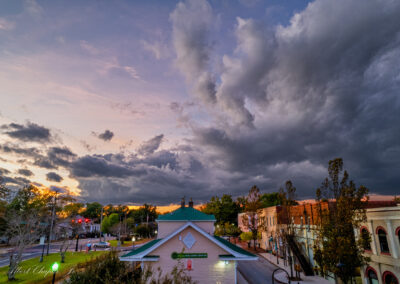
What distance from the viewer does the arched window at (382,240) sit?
62.4 ft

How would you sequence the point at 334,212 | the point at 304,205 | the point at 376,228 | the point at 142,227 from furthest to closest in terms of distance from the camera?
1. the point at 142,227
2. the point at 304,205
3. the point at 334,212
4. the point at 376,228

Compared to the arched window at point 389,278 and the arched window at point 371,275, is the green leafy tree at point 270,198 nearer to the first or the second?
the arched window at point 371,275

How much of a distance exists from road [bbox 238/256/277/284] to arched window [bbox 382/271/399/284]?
11050mm

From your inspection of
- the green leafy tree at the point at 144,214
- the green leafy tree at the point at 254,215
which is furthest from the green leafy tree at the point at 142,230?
the green leafy tree at the point at 254,215

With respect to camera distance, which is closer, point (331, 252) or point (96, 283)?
point (96, 283)

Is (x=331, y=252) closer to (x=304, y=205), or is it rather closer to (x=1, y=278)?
(x=304, y=205)

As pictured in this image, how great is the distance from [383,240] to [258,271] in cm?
1625

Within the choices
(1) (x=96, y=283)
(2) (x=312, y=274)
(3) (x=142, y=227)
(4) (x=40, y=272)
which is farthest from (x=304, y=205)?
(3) (x=142, y=227)

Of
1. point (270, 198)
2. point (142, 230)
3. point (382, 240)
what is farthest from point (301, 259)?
point (270, 198)

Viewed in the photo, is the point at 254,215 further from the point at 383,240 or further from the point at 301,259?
the point at 383,240

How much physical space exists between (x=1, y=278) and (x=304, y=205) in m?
40.0

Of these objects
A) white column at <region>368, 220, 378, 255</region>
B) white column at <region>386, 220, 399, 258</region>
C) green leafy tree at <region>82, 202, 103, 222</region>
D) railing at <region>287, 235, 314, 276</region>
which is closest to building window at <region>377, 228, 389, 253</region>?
Answer: white column at <region>368, 220, 378, 255</region>

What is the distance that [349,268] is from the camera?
20.0 meters

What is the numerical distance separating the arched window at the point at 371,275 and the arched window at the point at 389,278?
3.33 feet
